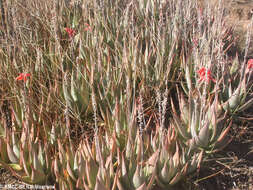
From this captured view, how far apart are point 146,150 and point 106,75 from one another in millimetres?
1031

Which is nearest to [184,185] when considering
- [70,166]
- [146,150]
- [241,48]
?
[146,150]

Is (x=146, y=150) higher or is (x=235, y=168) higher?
(x=146, y=150)

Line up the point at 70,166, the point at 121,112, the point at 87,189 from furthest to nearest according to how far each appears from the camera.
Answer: the point at 121,112
the point at 70,166
the point at 87,189

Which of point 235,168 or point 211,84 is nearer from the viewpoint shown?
point 235,168

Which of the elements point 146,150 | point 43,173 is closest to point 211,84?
point 146,150

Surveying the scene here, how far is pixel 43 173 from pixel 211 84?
192 centimetres

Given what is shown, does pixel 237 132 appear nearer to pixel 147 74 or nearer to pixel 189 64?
pixel 189 64

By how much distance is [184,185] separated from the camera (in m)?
2.03

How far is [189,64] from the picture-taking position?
2.91 meters

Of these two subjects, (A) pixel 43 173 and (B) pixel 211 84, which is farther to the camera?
(B) pixel 211 84

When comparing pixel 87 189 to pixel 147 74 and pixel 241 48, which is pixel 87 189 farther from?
pixel 241 48

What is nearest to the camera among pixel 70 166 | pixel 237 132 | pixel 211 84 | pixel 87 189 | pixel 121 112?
pixel 87 189

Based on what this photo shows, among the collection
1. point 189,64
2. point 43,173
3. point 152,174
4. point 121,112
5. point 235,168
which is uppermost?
point 189,64

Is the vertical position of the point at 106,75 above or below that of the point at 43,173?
above
